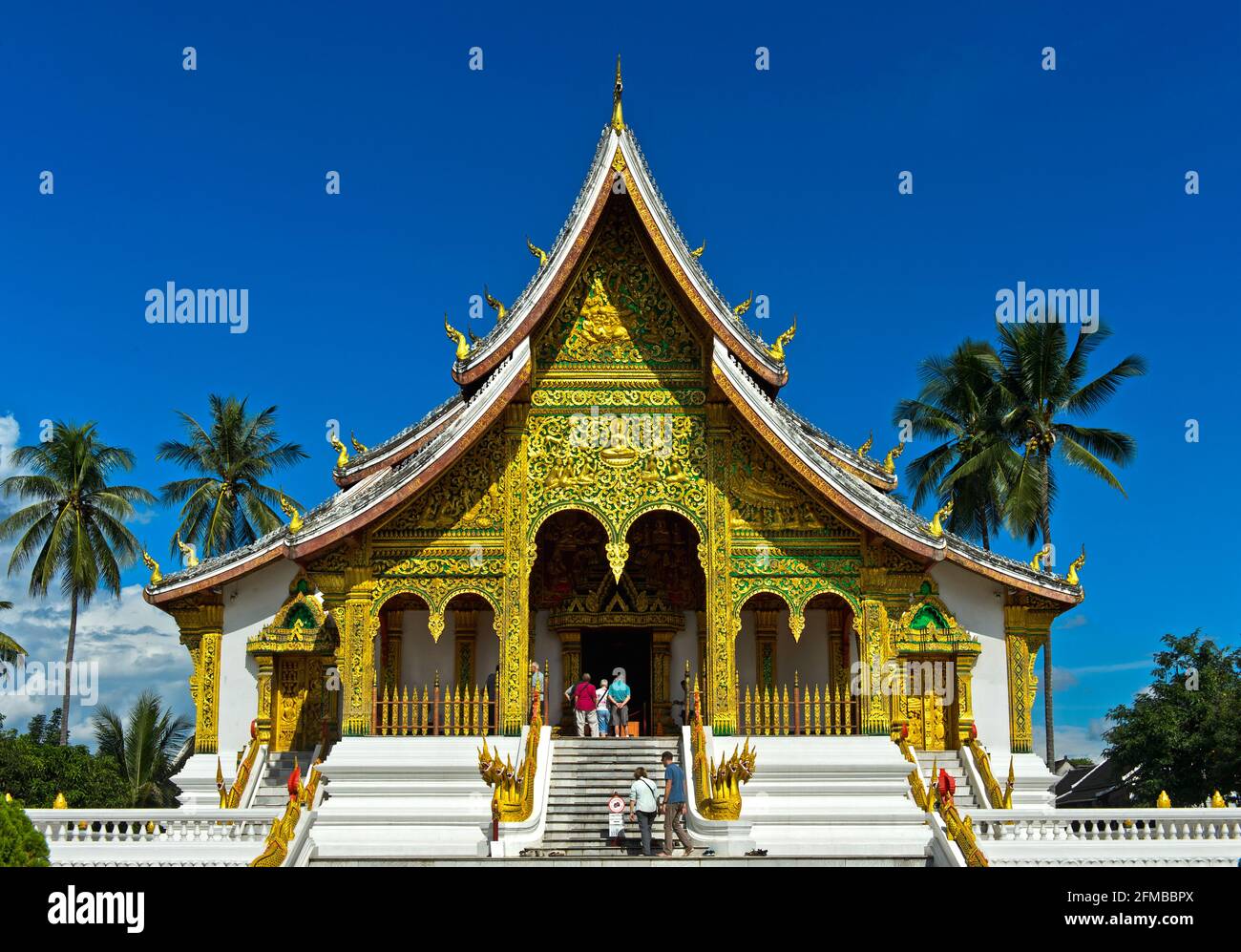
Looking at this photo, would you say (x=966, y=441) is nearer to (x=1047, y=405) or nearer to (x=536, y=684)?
(x=1047, y=405)

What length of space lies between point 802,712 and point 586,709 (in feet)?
12.2

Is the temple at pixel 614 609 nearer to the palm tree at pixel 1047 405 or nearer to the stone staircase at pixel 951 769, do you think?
the stone staircase at pixel 951 769

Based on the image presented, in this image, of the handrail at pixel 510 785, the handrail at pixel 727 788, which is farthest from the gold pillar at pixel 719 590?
the handrail at pixel 510 785

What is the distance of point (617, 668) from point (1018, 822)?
7219mm

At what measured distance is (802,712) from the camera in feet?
67.7

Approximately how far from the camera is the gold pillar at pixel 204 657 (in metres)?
20.0

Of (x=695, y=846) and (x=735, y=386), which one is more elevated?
A: (x=735, y=386)

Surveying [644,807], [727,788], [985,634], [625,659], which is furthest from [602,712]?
[985,634]

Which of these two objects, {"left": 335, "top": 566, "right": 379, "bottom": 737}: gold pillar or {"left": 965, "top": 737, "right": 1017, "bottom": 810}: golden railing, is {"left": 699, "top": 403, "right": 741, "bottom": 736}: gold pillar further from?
{"left": 335, "top": 566, "right": 379, "bottom": 737}: gold pillar

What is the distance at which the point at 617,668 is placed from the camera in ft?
69.6
